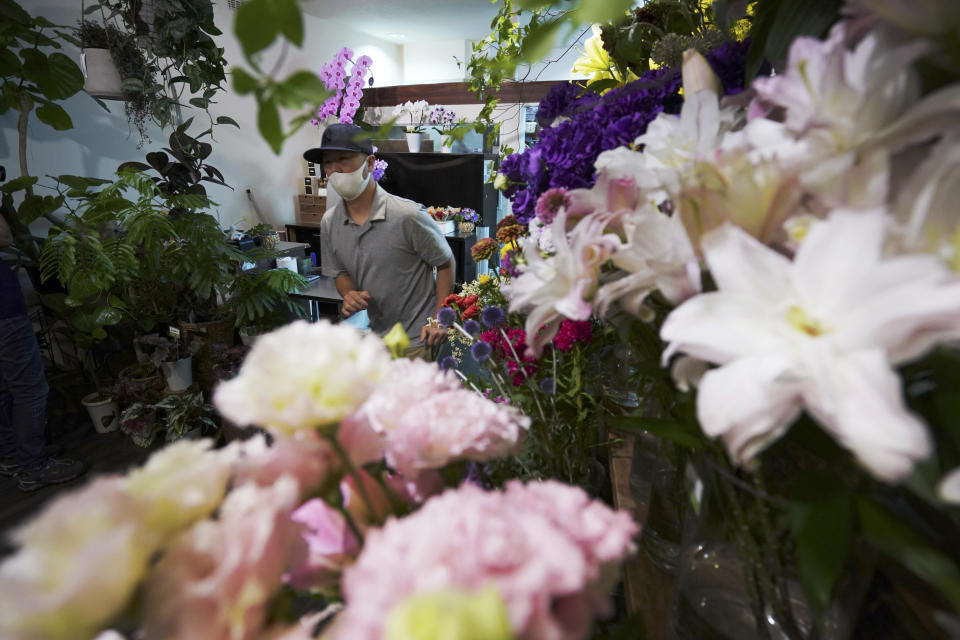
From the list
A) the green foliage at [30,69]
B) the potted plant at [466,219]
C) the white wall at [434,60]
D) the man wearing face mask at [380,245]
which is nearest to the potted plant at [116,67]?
the green foliage at [30,69]

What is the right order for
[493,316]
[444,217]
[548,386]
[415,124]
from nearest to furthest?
[548,386] < [493,316] < [444,217] < [415,124]

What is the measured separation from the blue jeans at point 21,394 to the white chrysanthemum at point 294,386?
8.70 ft

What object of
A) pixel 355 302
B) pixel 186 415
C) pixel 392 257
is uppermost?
pixel 392 257

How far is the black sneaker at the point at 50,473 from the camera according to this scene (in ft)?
7.52

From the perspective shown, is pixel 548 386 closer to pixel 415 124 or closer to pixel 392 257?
pixel 392 257

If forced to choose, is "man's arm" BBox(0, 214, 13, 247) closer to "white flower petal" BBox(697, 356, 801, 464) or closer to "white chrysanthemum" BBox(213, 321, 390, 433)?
"white chrysanthemum" BBox(213, 321, 390, 433)

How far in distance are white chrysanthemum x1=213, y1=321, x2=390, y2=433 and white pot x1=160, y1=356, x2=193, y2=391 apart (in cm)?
269

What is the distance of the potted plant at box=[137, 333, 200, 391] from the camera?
2.46 metres

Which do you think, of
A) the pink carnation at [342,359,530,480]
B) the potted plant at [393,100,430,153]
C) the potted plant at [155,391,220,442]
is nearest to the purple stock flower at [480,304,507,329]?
the pink carnation at [342,359,530,480]

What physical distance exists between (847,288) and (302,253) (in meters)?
3.69

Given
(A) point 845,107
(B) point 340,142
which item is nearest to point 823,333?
(A) point 845,107

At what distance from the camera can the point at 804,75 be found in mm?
257

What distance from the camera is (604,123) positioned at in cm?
55

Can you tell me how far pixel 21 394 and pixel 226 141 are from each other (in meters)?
2.64
